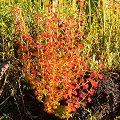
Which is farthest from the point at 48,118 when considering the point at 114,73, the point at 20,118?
the point at 114,73

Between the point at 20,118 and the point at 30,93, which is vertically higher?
the point at 30,93

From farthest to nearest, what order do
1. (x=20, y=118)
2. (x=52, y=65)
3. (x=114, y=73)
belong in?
Result: (x=114, y=73) < (x=20, y=118) < (x=52, y=65)

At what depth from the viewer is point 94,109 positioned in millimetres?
2824

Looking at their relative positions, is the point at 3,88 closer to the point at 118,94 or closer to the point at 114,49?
the point at 118,94

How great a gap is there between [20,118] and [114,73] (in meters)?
1.42

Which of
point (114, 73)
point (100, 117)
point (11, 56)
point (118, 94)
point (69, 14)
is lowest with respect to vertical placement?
point (100, 117)

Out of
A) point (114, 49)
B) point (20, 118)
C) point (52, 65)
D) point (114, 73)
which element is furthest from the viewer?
point (114, 49)

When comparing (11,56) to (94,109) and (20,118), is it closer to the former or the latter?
(20,118)

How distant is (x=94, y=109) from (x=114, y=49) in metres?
1.27

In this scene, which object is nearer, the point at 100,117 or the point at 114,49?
the point at 100,117

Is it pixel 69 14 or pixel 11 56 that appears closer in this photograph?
pixel 11 56

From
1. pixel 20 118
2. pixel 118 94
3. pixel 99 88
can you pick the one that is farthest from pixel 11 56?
pixel 118 94

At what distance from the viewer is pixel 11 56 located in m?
3.01

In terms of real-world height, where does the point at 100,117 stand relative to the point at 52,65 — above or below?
below
